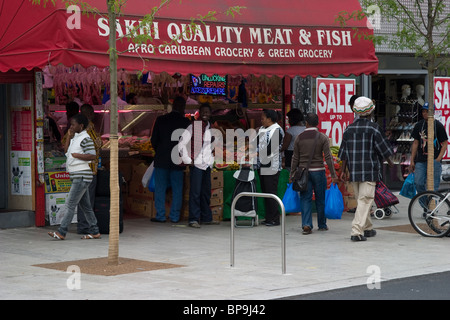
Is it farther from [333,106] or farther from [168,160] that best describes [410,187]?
[168,160]

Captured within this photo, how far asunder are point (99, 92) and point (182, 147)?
281 cm

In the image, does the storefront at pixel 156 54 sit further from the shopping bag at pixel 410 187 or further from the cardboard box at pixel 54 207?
the shopping bag at pixel 410 187

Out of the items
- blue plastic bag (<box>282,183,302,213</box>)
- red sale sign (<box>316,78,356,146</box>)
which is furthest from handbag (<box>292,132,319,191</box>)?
red sale sign (<box>316,78,356,146</box>)

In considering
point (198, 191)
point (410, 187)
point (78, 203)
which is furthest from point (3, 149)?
point (410, 187)

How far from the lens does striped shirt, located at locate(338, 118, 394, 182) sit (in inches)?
475

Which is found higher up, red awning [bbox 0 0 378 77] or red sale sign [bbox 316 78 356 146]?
red awning [bbox 0 0 378 77]

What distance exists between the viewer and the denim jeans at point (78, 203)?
12.1 meters

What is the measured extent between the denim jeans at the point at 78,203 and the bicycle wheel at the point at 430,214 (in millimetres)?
4557

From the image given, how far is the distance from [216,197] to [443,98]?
6915 mm

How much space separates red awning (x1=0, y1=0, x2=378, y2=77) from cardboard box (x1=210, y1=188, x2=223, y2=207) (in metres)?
2.17

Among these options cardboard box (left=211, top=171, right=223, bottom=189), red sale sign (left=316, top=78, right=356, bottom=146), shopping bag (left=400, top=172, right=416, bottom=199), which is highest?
red sale sign (left=316, top=78, right=356, bottom=146)

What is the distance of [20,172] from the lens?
13.6 m

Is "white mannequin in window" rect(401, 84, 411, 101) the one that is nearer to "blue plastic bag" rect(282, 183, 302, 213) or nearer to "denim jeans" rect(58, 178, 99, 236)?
"blue plastic bag" rect(282, 183, 302, 213)

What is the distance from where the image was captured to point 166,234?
13062 mm
